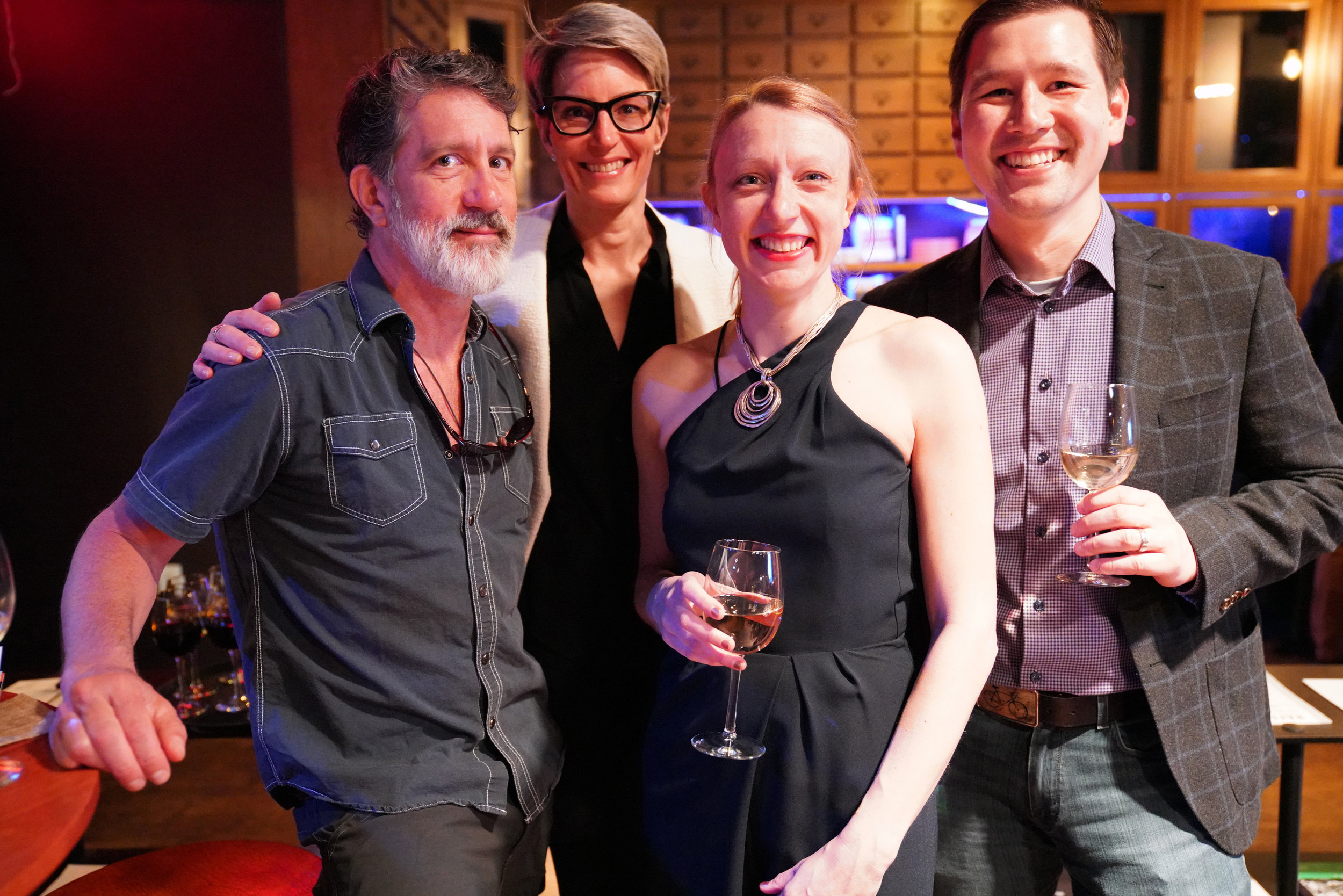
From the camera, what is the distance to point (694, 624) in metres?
1.42

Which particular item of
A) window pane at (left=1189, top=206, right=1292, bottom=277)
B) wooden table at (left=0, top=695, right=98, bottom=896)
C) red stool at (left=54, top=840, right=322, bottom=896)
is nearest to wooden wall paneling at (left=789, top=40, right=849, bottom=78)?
window pane at (left=1189, top=206, right=1292, bottom=277)

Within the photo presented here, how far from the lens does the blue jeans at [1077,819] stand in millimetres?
1604

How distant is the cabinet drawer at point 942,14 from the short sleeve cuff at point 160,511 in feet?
17.6

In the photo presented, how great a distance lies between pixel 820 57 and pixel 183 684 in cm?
478

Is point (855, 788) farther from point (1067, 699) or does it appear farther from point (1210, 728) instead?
point (1210, 728)

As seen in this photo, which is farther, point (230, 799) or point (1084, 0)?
point (230, 799)

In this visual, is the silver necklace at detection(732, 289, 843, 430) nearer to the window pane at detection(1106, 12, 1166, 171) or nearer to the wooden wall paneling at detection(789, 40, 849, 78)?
the wooden wall paneling at detection(789, 40, 849, 78)

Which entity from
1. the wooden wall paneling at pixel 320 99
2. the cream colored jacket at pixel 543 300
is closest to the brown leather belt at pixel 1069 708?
the cream colored jacket at pixel 543 300

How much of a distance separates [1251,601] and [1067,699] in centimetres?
43

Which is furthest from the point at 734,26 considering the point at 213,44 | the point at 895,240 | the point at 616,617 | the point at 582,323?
the point at 616,617

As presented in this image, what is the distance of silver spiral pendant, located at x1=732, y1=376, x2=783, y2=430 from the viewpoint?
1.57 meters

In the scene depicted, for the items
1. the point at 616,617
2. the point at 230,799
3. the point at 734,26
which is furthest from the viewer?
the point at 734,26

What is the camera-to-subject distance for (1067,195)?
169 cm

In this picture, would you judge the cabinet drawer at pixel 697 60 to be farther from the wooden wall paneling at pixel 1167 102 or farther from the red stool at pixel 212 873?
the red stool at pixel 212 873
